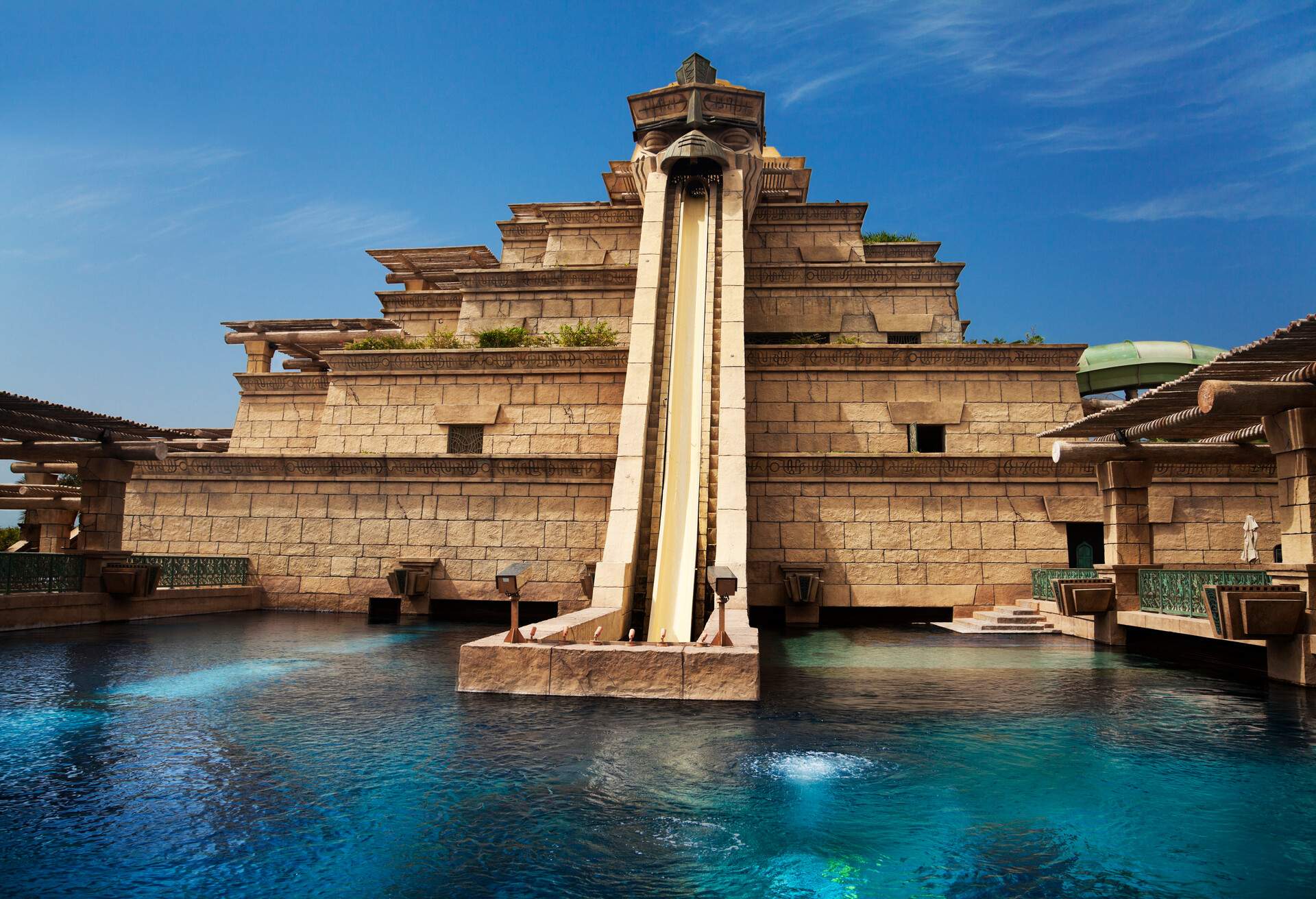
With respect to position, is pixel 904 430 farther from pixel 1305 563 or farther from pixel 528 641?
pixel 528 641

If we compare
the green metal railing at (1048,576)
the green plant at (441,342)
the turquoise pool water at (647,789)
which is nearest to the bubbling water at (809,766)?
the turquoise pool water at (647,789)

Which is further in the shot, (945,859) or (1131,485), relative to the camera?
(1131,485)

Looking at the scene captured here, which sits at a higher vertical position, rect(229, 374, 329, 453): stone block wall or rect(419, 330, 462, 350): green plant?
rect(419, 330, 462, 350): green plant

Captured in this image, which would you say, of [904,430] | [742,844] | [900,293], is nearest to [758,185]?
[900,293]

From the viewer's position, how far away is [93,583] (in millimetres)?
16672

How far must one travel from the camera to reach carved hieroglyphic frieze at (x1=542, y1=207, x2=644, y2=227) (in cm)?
2723

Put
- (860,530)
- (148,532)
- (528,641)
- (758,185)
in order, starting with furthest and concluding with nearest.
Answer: (758,185) < (148,532) < (860,530) < (528,641)

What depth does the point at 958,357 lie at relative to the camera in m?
21.5

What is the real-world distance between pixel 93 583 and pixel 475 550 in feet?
25.0

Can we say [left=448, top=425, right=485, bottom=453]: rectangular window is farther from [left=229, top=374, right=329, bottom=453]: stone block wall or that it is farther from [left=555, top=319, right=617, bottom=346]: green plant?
[left=229, top=374, right=329, bottom=453]: stone block wall

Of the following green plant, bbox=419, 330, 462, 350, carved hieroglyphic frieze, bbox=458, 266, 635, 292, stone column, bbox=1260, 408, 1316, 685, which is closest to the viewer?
stone column, bbox=1260, 408, 1316, 685

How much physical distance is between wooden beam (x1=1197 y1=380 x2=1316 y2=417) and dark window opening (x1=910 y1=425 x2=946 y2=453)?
36.7 ft

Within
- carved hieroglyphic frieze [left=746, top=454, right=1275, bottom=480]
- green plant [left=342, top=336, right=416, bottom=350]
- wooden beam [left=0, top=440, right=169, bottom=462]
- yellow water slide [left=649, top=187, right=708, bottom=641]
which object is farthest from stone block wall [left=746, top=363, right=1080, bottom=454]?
wooden beam [left=0, top=440, right=169, bottom=462]

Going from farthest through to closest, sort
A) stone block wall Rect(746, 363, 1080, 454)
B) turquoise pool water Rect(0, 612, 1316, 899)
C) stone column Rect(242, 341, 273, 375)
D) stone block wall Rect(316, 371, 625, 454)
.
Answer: stone column Rect(242, 341, 273, 375) → stone block wall Rect(316, 371, 625, 454) → stone block wall Rect(746, 363, 1080, 454) → turquoise pool water Rect(0, 612, 1316, 899)
